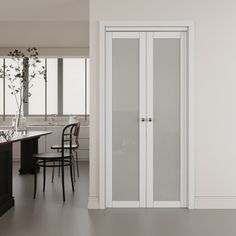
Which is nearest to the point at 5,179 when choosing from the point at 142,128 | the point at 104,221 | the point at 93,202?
the point at 93,202

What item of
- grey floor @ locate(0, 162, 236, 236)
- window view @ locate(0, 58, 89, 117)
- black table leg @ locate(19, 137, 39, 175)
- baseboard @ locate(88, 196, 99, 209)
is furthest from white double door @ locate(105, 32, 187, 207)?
window view @ locate(0, 58, 89, 117)

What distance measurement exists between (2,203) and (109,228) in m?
1.22

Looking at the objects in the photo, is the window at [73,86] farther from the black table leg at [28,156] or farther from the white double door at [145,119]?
the white double door at [145,119]

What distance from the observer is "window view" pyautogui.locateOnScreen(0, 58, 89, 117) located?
7.70m

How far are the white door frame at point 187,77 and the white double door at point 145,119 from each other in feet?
0.19

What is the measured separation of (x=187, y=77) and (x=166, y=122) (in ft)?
1.79

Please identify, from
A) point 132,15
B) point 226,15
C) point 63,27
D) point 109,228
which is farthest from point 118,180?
point 63,27

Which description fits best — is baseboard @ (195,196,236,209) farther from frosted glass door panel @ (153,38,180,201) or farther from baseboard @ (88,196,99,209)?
baseboard @ (88,196,99,209)

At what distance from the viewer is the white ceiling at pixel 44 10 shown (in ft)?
15.9

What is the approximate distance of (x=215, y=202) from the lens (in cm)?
376

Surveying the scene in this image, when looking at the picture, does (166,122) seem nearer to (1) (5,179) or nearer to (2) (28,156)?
(1) (5,179)

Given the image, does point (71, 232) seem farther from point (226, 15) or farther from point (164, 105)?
point (226, 15)

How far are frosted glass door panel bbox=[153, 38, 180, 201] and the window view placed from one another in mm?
4057

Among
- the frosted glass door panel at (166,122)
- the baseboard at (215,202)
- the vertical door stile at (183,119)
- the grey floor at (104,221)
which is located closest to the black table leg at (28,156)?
the grey floor at (104,221)
